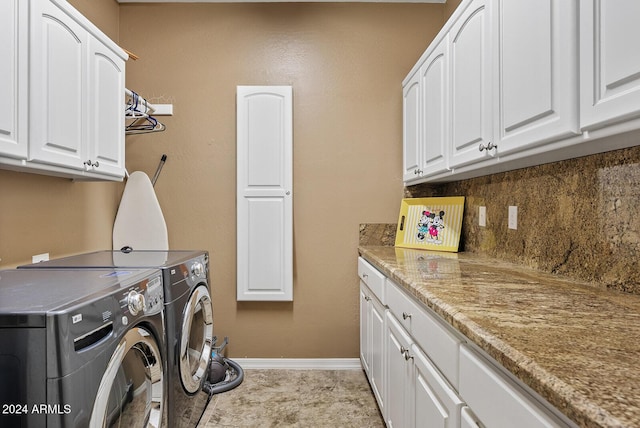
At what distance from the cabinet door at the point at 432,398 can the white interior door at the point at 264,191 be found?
1560 mm

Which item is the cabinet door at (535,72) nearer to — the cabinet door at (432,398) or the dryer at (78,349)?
the cabinet door at (432,398)

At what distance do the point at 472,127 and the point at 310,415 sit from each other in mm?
1795

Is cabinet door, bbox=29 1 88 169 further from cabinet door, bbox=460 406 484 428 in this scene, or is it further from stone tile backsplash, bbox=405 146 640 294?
stone tile backsplash, bbox=405 146 640 294

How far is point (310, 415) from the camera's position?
2260 mm

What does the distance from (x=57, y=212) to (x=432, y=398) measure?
214 centimetres

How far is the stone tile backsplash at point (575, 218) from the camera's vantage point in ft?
4.11

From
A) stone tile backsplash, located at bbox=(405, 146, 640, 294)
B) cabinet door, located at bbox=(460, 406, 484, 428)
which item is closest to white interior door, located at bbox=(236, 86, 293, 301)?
stone tile backsplash, located at bbox=(405, 146, 640, 294)

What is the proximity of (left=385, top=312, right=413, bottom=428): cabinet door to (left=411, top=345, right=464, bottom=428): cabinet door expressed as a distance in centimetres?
10

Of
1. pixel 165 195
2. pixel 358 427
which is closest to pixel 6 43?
pixel 165 195

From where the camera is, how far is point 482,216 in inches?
89.8

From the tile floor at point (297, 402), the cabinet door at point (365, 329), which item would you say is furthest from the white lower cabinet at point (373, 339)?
the tile floor at point (297, 402)

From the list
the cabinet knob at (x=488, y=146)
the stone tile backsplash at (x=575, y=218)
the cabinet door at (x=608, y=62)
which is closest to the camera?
the cabinet door at (x=608, y=62)

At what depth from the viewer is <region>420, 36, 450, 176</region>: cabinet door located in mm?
2031

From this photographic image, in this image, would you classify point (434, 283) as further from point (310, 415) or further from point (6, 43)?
point (6, 43)
